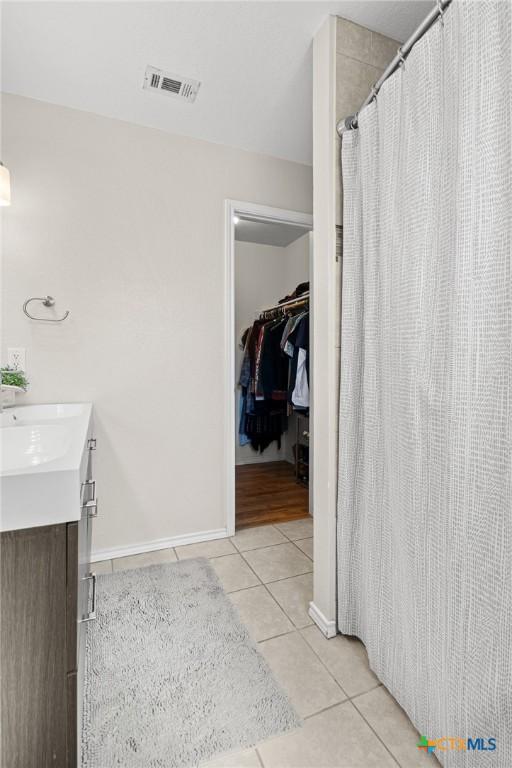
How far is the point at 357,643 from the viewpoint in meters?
1.53

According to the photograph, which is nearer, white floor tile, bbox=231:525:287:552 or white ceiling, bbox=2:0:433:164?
white ceiling, bbox=2:0:433:164

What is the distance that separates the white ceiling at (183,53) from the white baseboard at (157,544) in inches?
94.5

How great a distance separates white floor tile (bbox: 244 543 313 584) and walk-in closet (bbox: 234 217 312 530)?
0.40 m

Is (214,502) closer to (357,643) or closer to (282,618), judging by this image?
(282,618)

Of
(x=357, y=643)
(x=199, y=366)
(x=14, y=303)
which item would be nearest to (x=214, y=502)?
(x=199, y=366)

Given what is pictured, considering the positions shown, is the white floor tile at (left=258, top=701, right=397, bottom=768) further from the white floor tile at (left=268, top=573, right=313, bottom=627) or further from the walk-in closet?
the walk-in closet

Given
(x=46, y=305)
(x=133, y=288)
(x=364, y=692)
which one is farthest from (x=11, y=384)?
(x=364, y=692)

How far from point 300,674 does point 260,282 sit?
Result: 3.68 meters

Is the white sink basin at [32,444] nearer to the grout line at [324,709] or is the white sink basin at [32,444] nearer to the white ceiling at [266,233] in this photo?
the grout line at [324,709]

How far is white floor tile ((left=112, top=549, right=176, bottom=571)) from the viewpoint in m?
2.11

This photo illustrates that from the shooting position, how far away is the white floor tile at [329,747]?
1.07 meters

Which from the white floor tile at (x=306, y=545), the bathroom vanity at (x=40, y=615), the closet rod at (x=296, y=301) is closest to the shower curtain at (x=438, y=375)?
the white floor tile at (x=306, y=545)

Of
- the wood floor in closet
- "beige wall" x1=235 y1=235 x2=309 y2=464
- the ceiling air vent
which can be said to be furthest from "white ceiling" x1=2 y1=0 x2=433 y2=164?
the wood floor in closet

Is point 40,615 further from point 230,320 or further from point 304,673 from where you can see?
point 230,320
